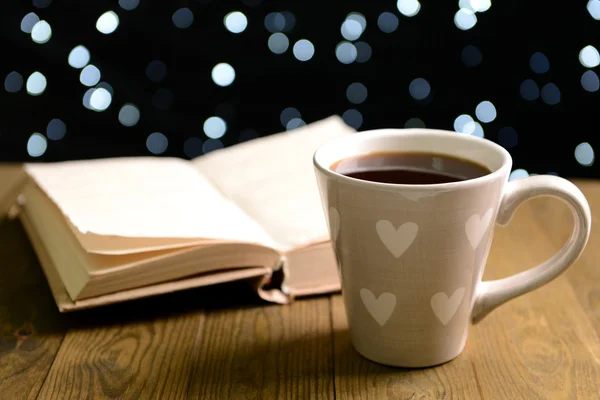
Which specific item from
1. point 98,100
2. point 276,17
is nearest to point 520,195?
point 276,17

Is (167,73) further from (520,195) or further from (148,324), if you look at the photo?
(520,195)

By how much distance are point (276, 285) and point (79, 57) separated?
75 centimetres

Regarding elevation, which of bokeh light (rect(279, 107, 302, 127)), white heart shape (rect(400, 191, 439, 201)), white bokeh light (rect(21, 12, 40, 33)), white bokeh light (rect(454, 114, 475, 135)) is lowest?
white bokeh light (rect(454, 114, 475, 135))

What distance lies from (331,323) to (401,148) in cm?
17

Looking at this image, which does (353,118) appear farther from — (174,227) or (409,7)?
(174,227)

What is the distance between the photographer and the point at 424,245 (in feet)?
1.80

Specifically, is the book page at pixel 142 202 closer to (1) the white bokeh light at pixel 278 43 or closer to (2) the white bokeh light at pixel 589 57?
(1) the white bokeh light at pixel 278 43

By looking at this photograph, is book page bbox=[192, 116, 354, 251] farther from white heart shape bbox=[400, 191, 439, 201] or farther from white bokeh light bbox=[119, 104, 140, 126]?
white bokeh light bbox=[119, 104, 140, 126]

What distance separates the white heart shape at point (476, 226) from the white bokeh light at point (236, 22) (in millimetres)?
831

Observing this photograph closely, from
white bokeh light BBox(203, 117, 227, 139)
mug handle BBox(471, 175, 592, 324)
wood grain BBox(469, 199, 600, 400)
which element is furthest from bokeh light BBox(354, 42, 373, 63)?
mug handle BBox(471, 175, 592, 324)

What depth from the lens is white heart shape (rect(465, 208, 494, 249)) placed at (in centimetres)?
55

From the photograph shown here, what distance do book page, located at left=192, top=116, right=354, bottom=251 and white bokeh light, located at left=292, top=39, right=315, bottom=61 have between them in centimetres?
36

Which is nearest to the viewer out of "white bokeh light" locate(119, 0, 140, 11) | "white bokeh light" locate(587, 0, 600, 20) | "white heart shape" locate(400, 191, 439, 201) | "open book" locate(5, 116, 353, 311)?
"white heart shape" locate(400, 191, 439, 201)

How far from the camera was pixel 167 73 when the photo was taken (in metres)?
1.33
